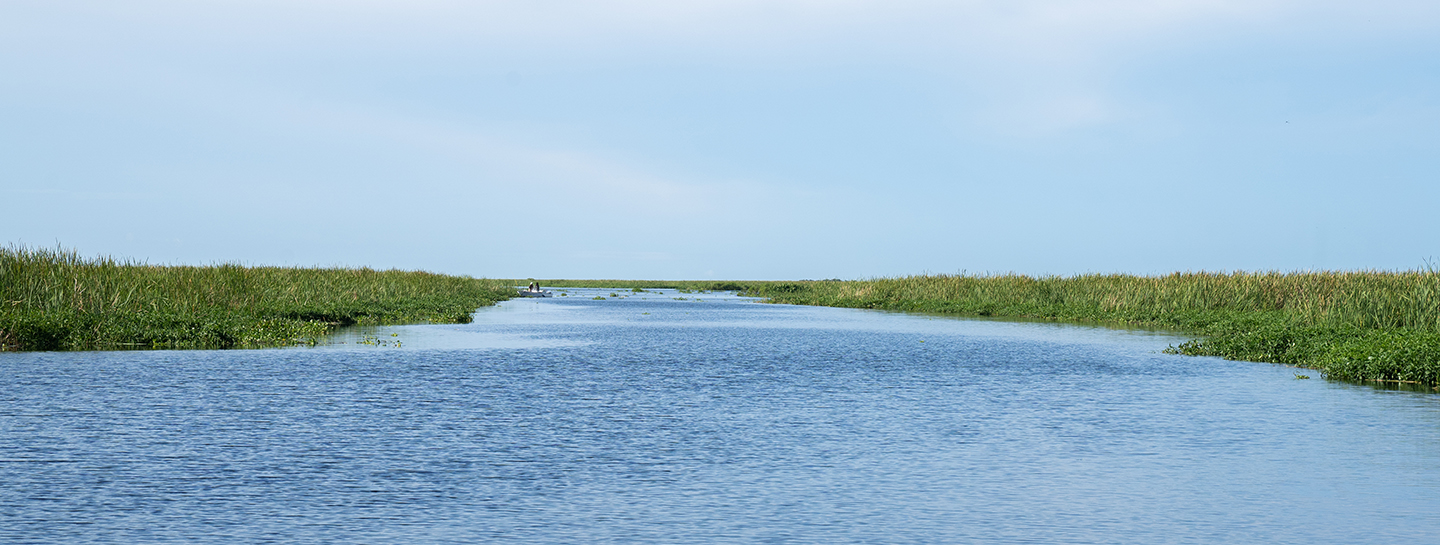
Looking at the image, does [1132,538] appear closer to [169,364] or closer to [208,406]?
[208,406]

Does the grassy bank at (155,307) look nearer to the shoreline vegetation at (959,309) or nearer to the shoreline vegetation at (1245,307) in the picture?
the shoreline vegetation at (959,309)

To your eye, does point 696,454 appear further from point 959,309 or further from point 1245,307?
point 959,309

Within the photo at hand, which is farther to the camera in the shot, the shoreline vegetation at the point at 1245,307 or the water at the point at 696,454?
the shoreline vegetation at the point at 1245,307

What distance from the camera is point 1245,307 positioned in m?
43.8

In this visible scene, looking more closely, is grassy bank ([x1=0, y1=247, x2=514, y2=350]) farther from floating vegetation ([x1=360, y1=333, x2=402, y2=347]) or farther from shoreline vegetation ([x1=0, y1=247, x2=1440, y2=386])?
floating vegetation ([x1=360, y1=333, x2=402, y2=347])

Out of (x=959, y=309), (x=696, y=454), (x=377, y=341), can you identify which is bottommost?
(x=696, y=454)

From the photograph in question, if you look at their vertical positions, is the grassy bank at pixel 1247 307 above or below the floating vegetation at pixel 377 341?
above

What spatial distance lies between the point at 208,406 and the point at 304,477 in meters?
5.97

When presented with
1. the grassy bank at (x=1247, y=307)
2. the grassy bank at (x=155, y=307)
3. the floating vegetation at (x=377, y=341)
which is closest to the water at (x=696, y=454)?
the grassy bank at (x=1247, y=307)

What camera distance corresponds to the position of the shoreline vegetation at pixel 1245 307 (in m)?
21.8

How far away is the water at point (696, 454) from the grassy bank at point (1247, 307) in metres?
1.72

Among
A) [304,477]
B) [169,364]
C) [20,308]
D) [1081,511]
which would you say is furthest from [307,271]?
[1081,511]

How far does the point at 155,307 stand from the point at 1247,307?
3806 centimetres

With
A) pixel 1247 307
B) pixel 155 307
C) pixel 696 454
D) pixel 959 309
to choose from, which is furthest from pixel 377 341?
pixel 959 309
